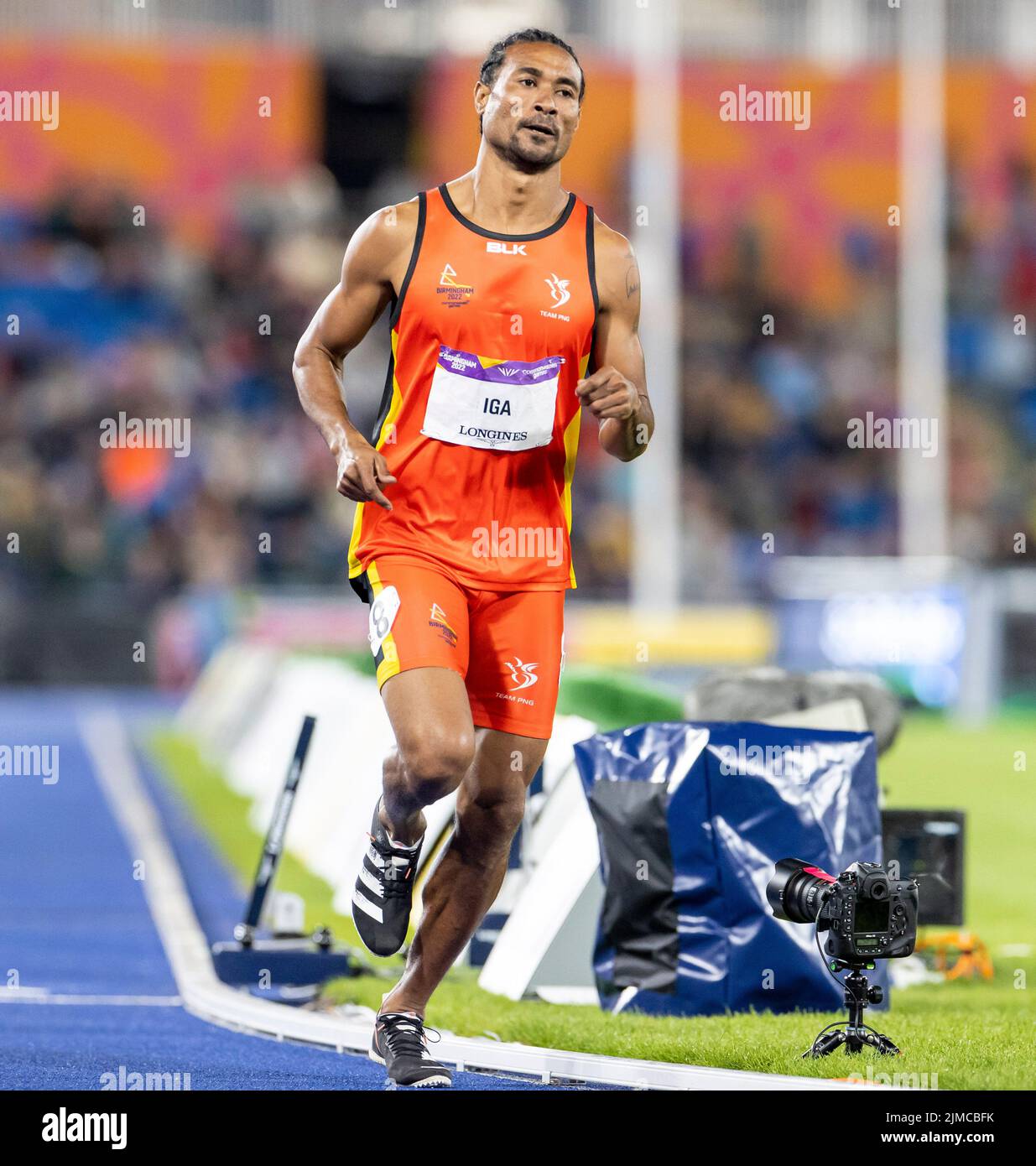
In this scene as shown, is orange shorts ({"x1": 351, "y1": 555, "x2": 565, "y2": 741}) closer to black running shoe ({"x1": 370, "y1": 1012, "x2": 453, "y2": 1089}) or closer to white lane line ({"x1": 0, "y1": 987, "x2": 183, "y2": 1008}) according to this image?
black running shoe ({"x1": 370, "y1": 1012, "x2": 453, "y2": 1089})

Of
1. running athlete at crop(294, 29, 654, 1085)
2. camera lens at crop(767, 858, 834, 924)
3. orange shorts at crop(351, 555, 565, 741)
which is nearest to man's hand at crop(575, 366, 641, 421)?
running athlete at crop(294, 29, 654, 1085)

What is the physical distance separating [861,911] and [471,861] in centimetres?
110

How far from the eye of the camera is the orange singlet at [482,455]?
571 cm

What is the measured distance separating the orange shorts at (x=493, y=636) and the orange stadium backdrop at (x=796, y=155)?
24.1 meters

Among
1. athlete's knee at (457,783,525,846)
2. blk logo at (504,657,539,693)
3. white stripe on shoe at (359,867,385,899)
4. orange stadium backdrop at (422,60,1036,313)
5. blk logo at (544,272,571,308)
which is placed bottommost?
white stripe on shoe at (359,867,385,899)

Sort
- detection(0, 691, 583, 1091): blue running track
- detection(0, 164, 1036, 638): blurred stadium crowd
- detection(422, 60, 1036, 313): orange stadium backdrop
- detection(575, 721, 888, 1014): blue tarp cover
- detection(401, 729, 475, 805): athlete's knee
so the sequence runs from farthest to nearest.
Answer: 1. detection(422, 60, 1036, 313): orange stadium backdrop
2. detection(0, 164, 1036, 638): blurred stadium crowd
3. detection(575, 721, 888, 1014): blue tarp cover
4. detection(0, 691, 583, 1091): blue running track
5. detection(401, 729, 475, 805): athlete's knee

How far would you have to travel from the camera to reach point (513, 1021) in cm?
656

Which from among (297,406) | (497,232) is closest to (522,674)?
(497,232)

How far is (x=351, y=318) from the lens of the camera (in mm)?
5867

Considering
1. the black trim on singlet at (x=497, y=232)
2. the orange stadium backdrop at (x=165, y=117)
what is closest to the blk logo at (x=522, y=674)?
the black trim on singlet at (x=497, y=232)

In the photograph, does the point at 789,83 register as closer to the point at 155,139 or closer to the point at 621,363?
the point at 155,139

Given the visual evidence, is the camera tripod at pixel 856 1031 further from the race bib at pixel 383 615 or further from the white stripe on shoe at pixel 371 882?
the race bib at pixel 383 615

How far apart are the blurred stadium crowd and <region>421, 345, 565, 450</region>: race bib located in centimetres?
1799

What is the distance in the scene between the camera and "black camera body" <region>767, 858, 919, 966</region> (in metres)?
5.70
